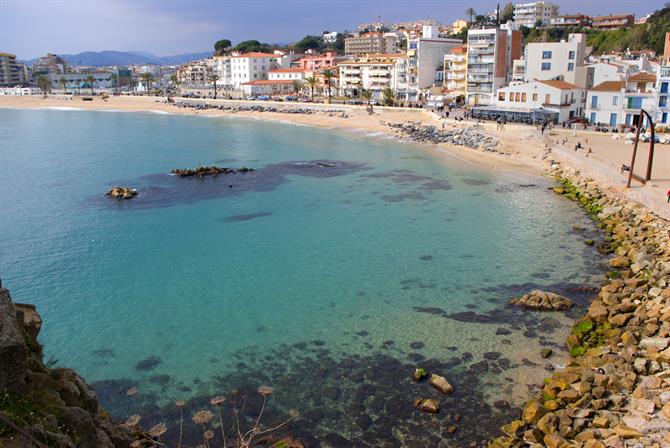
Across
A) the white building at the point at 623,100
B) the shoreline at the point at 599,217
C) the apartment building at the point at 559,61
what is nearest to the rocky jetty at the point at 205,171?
the shoreline at the point at 599,217

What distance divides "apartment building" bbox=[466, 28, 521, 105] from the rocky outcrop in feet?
263

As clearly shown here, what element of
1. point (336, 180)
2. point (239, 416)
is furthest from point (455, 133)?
point (239, 416)

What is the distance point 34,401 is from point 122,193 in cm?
3555

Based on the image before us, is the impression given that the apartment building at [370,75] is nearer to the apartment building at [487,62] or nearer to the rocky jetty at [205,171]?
the apartment building at [487,62]

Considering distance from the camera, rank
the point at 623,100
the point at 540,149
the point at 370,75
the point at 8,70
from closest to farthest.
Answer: the point at 540,149 → the point at 623,100 → the point at 370,75 → the point at 8,70

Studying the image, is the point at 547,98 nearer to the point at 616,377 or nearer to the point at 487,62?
the point at 487,62

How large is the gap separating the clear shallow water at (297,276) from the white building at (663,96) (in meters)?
19.2

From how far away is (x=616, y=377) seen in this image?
51.8ft

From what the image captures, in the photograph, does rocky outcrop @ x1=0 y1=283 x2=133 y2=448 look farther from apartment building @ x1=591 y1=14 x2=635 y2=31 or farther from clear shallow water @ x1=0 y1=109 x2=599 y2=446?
apartment building @ x1=591 y1=14 x2=635 y2=31

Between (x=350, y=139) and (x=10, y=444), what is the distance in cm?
6807

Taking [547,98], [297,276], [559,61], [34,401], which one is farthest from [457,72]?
[34,401]

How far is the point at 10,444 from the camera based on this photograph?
336 inches

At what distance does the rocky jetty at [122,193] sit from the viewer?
43094mm

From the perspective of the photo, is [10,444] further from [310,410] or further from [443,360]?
[443,360]
